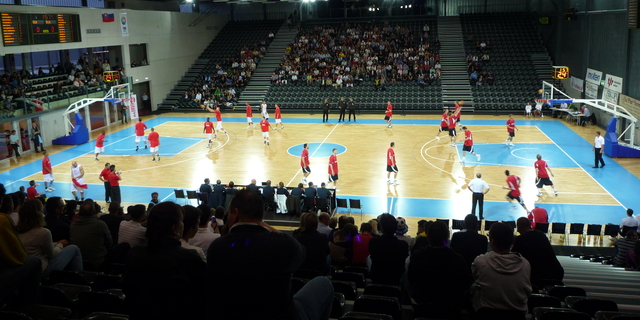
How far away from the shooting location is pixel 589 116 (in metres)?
30.5

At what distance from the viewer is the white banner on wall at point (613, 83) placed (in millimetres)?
26234

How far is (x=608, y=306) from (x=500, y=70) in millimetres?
36067

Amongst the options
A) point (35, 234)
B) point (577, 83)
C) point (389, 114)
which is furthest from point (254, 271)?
point (577, 83)

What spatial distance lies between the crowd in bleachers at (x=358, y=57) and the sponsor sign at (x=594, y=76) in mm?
10681

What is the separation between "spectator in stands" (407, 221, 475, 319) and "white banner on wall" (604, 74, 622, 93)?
25404mm

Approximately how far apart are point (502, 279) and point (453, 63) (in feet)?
124

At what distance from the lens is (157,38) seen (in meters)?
38.9

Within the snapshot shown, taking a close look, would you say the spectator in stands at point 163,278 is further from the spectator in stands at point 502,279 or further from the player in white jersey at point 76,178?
the player in white jersey at point 76,178

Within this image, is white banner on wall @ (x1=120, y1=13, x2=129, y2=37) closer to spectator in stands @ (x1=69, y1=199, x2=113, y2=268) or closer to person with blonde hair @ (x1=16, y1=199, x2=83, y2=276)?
spectator in stands @ (x1=69, y1=199, x2=113, y2=268)

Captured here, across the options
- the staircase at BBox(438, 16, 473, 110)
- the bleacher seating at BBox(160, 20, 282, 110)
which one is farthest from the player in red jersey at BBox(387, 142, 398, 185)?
the bleacher seating at BBox(160, 20, 282, 110)

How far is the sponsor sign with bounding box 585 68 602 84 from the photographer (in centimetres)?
2904

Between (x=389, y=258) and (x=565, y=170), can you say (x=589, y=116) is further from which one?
(x=389, y=258)

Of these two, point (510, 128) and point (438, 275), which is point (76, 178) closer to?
point (438, 275)

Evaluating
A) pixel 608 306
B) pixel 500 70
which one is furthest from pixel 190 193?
pixel 500 70
